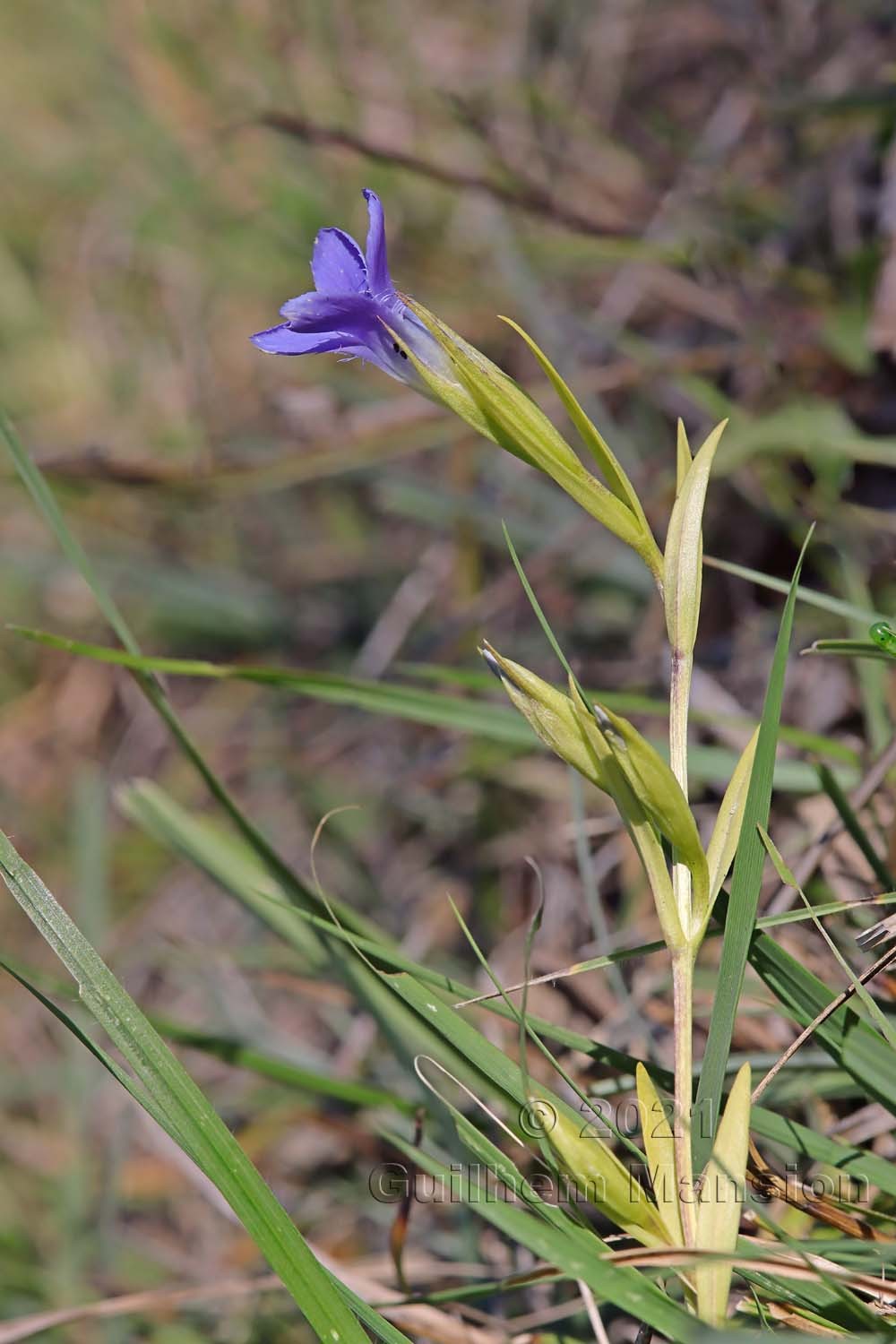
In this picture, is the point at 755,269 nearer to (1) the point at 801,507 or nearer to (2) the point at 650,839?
(1) the point at 801,507

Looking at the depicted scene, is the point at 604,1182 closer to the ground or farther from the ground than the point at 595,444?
closer to the ground

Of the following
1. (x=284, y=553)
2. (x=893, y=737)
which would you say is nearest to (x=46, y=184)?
(x=284, y=553)

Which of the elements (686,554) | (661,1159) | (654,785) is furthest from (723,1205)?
(686,554)

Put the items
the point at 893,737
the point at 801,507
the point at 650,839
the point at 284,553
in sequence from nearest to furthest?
the point at 650,839
the point at 893,737
the point at 801,507
the point at 284,553

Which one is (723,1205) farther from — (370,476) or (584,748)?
(370,476)

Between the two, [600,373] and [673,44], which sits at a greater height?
[673,44]

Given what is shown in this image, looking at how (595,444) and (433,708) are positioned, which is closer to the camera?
(595,444)

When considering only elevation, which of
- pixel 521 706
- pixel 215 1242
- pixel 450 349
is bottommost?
pixel 215 1242
